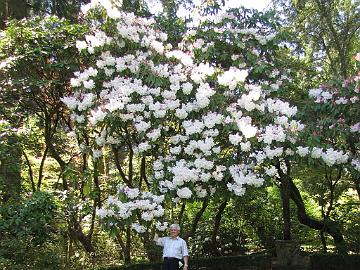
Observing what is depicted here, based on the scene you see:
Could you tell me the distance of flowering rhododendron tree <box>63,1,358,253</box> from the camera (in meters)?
5.17

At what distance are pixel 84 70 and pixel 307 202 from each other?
20.3 feet

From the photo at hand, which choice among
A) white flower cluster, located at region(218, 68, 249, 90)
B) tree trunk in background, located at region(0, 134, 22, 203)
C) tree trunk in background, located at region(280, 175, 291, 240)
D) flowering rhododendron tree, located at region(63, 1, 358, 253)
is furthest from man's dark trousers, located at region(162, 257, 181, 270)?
tree trunk in background, located at region(280, 175, 291, 240)

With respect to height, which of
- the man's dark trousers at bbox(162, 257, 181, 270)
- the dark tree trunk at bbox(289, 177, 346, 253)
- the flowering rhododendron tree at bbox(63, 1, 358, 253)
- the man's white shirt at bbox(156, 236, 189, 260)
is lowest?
the man's dark trousers at bbox(162, 257, 181, 270)

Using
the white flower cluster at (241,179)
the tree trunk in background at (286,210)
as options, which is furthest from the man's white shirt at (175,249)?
the tree trunk in background at (286,210)

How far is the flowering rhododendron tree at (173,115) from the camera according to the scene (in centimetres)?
517

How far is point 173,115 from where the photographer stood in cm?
566

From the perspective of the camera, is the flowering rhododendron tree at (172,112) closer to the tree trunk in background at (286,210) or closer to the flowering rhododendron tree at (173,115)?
the flowering rhododendron tree at (173,115)

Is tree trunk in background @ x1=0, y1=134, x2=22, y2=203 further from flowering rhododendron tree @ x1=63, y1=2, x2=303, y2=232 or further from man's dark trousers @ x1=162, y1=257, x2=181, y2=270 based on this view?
man's dark trousers @ x1=162, y1=257, x2=181, y2=270

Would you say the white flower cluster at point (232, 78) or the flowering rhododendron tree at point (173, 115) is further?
the white flower cluster at point (232, 78)

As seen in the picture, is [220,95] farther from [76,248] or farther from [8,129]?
[76,248]

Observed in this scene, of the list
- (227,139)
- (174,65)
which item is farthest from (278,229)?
(174,65)

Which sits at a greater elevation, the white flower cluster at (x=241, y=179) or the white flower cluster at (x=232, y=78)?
the white flower cluster at (x=232, y=78)

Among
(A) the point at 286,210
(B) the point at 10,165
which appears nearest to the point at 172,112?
(B) the point at 10,165

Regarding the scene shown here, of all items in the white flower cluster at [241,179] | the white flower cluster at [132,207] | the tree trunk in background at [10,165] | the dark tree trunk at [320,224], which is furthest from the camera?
the dark tree trunk at [320,224]
